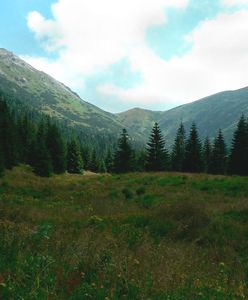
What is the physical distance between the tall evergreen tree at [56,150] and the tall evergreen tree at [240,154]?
29253 millimetres

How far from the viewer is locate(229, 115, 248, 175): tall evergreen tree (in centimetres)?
5669

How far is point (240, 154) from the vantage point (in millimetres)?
56906

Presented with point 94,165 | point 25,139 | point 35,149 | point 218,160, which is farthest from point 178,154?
point 94,165

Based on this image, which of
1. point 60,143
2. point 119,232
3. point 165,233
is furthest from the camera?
point 60,143

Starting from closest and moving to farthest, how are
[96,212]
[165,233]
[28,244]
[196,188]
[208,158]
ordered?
[28,244]
[165,233]
[96,212]
[196,188]
[208,158]

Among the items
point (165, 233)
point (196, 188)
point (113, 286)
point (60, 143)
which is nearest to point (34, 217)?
point (165, 233)

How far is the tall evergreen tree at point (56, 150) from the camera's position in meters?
63.1

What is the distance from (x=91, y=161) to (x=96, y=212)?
92645 mm

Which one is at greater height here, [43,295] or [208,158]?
[208,158]

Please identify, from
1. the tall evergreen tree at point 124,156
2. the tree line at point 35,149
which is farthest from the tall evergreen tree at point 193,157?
the tree line at point 35,149

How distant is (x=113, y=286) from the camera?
6023 mm

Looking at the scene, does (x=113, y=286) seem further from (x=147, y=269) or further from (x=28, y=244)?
(x=28, y=244)

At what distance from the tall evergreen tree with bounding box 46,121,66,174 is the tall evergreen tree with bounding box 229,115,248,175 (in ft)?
96.0

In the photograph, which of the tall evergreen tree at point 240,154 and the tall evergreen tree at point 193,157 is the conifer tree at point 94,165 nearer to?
the tall evergreen tree at point 193,157
